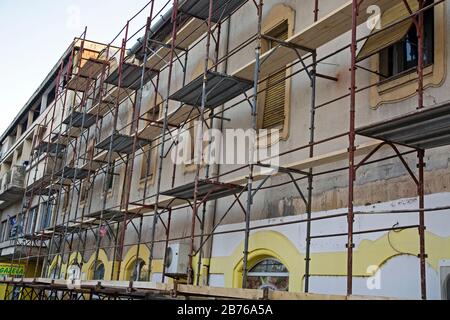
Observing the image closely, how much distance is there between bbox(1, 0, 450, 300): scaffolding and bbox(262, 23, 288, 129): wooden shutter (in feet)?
0.94

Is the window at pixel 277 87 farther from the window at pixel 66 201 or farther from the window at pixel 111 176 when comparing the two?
the window at pixel 66 201

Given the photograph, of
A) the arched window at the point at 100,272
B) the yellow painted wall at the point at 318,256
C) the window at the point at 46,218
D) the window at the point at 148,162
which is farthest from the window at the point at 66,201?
the yellow painted wall at the point at 318,256

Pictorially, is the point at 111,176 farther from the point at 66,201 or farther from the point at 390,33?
the point at 390,33

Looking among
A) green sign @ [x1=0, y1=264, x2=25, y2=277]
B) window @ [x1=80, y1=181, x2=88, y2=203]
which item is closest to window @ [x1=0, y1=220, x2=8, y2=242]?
green sign @ [x1=0, y1=264, x2=25, y2=277]

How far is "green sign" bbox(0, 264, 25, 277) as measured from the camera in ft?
65.2

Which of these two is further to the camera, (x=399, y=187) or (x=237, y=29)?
(x=237, y=29)

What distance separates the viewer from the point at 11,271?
19.8 m

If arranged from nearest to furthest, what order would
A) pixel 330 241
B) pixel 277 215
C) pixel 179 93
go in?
pixel 330 241
pixel 277 215
pixel 179 93

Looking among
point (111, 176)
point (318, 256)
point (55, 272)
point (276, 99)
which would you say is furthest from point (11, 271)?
point (318, 256)

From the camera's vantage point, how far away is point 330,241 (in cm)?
803

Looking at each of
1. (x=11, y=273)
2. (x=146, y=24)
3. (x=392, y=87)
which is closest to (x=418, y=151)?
(x=392, y=87)

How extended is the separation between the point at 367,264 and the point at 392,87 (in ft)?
7.99

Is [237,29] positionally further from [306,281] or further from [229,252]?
[306,281]

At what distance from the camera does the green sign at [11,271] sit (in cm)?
1987
